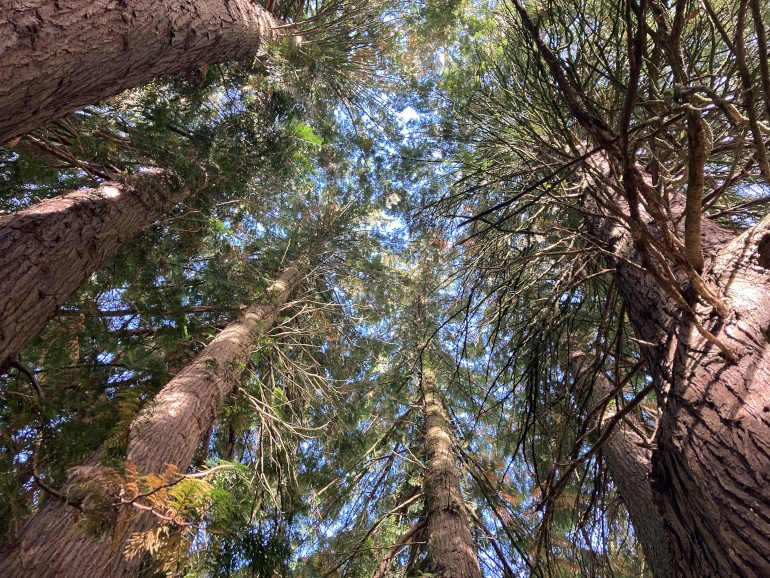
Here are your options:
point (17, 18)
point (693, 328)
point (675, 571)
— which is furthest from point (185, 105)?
point (675, 571)

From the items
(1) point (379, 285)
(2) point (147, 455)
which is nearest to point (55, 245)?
(2) point (147, 455)

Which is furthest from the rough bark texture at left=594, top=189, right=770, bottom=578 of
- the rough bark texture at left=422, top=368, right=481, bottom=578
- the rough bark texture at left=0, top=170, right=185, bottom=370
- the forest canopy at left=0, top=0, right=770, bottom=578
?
the rough bark texture at left=0, top=170, right=185, bottom=370

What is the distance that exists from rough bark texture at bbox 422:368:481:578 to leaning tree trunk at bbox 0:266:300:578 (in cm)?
210

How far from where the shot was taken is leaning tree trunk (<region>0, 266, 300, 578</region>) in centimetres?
199

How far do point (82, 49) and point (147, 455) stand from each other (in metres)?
2.44

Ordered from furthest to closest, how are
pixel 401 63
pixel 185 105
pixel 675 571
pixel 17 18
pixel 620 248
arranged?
pixel 401 63
pixel 185 105
pixel 620 248
pixel 17 18
pixel 675 571

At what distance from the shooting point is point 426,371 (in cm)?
632

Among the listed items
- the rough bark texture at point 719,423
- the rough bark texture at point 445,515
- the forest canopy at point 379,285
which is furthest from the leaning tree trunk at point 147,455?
the rough bark texture at point 719,423

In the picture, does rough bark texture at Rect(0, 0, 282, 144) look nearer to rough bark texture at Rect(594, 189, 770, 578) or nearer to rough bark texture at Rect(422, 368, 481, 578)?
rough bark texture at Rect(594, 189, 770, 578)

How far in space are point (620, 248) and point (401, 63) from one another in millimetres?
6613

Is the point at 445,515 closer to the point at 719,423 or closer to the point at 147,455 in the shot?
the point at 147,455

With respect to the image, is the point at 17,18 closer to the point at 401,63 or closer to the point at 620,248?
the point at 620,248

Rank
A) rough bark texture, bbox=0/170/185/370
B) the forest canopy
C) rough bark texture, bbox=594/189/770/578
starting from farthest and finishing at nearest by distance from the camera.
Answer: rough bark texture, bbox=0/170/185/370 → the forest canopy → rough bark texture, bbox=594/189/770/578

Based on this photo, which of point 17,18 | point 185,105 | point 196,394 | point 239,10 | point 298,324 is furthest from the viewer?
point 298,324
